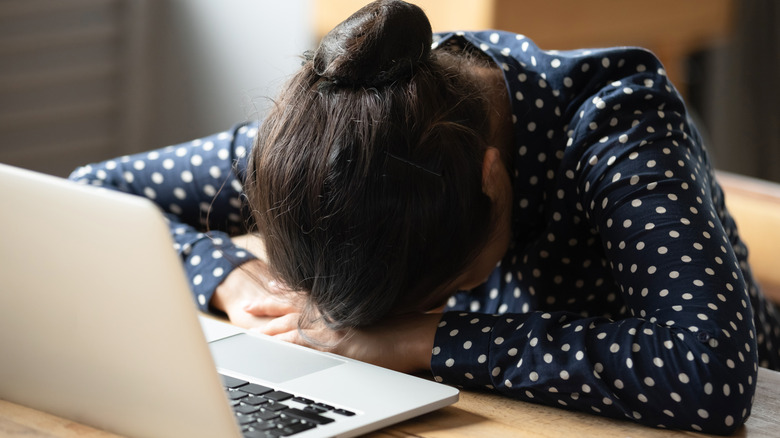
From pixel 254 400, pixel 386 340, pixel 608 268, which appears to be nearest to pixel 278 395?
pixel 254 400

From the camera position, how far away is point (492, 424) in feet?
2.53

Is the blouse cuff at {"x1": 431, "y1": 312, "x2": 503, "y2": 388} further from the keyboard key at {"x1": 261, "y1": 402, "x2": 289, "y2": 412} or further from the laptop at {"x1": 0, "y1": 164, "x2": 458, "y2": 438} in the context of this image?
the keyboard key at {"x1": 261, "y1": 402, "x2": 289, "y2": 412}

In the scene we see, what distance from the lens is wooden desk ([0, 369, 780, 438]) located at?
73 centimetres

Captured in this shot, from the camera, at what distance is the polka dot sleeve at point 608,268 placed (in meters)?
0.81

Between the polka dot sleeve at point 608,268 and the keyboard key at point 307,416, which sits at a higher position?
the polka dot sleeve at point 608,268

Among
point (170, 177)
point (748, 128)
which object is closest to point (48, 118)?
point (170, 177)

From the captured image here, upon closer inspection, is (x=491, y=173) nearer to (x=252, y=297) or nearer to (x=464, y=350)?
(x=464, y=350)

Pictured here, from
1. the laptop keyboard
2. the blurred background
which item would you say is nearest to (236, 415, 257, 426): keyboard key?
the laptop keyboard

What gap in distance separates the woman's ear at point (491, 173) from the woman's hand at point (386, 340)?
0.13m

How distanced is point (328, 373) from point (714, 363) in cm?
33

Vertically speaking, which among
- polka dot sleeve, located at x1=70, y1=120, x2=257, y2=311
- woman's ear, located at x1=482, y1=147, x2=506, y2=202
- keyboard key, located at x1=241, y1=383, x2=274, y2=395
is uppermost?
woman's ear, located at x1=482, y1=147, x2=506, y2=202

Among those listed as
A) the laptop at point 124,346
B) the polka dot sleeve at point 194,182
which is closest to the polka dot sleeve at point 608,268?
the laptop at point 124,346

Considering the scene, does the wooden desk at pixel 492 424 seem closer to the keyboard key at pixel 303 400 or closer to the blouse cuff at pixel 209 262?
the keyboard key at pixel 303 400

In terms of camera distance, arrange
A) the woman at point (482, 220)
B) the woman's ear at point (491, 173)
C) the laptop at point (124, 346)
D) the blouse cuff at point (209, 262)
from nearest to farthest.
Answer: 1. the laptop at point (124, 346)
2. the woman at point (482, 220)
3. the woman's ear at point (491, 173)
4. the blouse cuff at point (209, 262)
